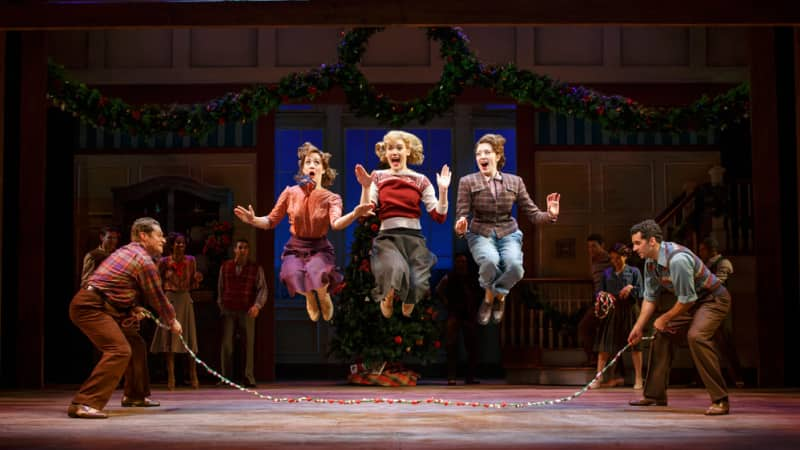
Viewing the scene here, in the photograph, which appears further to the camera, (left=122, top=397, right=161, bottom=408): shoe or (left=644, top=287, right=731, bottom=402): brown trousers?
(left=122, top=397, right=161, bottom=408): shoe

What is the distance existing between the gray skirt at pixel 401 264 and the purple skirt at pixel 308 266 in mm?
392

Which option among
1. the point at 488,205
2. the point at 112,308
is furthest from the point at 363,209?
the point at 112,308

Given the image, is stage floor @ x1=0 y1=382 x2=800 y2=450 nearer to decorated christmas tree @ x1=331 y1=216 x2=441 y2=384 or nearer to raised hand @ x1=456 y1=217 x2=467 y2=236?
raised hand @ x1=456 y1=217 x2=467 y2=236

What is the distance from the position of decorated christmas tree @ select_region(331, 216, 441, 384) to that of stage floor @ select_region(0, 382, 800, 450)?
161cm

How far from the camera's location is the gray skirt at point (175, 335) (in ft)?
35.3

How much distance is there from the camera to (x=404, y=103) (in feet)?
36.0

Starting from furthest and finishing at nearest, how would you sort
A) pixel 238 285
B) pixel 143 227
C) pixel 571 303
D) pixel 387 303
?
pixel 571 303 < pixel 238 285 < pixel 387 303 < pixel 143 227

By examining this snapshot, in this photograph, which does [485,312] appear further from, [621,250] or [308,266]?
[621,250]

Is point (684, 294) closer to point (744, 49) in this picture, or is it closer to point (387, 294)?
point (387, 294)

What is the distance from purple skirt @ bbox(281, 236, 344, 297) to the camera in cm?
828

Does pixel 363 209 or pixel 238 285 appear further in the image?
pixel 238 285

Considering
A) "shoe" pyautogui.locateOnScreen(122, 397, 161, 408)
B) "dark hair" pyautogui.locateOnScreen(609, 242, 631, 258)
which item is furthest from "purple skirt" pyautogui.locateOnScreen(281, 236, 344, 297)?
"dark hair" pyautogui.locateOnScreen(609, 242, 631, 258)

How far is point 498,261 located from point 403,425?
1.84m

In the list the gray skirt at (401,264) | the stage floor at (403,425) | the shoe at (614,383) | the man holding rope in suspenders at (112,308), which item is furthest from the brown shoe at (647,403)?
the man holding rope in suspenders at (112,308)
